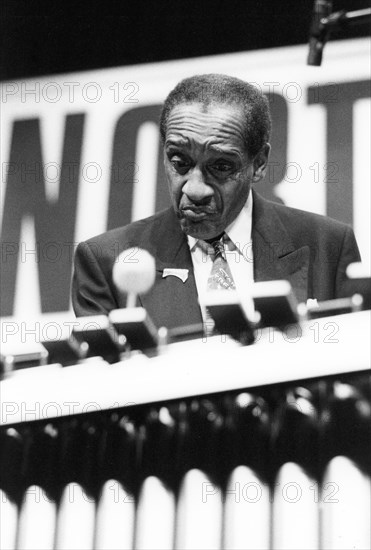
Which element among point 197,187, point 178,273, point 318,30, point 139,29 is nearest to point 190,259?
point 178,273

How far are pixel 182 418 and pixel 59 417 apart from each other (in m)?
0.19

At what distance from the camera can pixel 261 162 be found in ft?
8.21

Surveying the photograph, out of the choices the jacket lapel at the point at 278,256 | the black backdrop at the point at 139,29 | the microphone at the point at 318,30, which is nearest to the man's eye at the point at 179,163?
the jacket lapel at the point at 278,256

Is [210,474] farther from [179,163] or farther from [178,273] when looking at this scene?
[179,163]

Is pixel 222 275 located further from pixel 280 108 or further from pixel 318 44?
pixel 280 108

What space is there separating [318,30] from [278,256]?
0.64 metres

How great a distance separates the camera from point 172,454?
132 centimetres

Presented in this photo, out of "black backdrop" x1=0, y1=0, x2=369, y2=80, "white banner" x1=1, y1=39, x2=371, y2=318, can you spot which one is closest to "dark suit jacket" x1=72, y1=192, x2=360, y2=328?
"white banner" x1=1, y1=39, x2=371, y2=318

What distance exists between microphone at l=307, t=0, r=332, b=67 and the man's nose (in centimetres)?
50

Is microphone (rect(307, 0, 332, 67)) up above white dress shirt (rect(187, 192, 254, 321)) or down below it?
above

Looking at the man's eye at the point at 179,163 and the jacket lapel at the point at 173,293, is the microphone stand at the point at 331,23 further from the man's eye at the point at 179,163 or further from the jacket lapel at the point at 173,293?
the jacket lapel at the point at 173,293

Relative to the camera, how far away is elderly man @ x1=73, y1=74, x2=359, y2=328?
222 cm

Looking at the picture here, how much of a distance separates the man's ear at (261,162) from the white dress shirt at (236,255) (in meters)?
0.14

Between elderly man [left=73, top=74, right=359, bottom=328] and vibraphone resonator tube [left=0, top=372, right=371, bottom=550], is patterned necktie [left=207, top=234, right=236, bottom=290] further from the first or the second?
vibraphone resonator tube [left=0, top=372, right=371, bottom=550]
